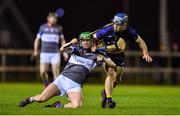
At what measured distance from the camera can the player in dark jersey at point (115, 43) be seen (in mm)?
17297

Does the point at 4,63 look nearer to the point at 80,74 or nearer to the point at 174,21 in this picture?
the point at 174,21

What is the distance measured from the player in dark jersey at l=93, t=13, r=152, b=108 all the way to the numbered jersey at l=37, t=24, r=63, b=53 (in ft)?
22.1

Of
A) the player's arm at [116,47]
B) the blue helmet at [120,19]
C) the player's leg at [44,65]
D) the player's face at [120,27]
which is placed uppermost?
the blue helmet at [120,19]

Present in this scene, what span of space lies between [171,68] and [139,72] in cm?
138

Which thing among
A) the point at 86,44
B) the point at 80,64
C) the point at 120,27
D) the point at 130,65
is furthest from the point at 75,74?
the point at 130,65

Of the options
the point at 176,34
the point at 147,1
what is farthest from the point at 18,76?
the point at 147,1

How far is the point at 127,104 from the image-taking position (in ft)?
62.0

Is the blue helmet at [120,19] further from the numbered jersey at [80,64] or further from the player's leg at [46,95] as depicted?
the player's leg at [46,95]

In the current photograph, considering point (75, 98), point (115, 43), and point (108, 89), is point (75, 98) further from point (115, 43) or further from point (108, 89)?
point (115, 43)

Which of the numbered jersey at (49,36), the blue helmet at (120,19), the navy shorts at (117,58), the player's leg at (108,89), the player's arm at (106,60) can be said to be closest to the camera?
the player's arm at (106,60)

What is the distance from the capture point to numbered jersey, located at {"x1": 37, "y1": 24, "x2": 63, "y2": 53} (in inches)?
974

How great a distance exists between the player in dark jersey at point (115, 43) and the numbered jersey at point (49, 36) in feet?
22.1

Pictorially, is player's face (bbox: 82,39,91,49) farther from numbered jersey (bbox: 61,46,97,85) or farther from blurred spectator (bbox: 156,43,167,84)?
blurred spectator (bbox: 156,43,167,84)

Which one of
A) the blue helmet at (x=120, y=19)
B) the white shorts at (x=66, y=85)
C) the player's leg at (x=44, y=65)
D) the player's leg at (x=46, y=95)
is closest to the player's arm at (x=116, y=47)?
the blue helmet at (x=120, y=19)
